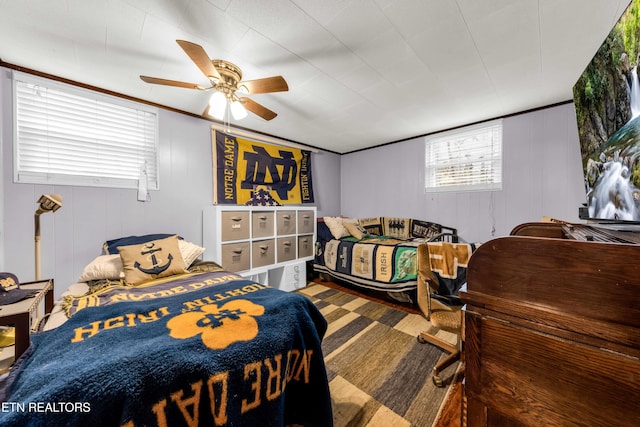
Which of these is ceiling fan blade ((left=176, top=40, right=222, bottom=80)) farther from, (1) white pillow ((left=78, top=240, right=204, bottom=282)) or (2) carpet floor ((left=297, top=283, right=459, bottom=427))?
(2) carpet floor ((left=297, top=283, right=459, bottom=427))

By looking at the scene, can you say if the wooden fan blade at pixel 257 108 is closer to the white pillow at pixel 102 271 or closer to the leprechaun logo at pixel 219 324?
the leprechaun logo at pixel 219 324

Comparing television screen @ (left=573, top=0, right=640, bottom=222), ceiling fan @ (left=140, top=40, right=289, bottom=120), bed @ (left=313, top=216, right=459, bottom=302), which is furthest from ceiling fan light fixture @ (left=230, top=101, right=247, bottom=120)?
bed @ (left=313, top=216, right=459, bottom=302)

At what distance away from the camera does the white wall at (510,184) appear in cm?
254

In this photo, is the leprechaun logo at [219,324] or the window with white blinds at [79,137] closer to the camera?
the leprechaun logo at [219,324]

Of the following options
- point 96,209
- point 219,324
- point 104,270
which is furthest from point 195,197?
point 219,324

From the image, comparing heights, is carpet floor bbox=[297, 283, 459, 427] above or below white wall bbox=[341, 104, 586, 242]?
below

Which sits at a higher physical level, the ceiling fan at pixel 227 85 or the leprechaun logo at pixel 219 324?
the ceiling fan at pixel 227 85

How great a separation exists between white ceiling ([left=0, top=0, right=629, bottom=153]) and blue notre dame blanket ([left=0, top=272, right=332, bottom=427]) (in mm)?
1696

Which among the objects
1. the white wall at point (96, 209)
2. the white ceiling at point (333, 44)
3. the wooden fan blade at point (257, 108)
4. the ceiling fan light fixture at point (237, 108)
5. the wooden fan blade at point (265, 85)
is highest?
the white ceiling at point (333, 44)

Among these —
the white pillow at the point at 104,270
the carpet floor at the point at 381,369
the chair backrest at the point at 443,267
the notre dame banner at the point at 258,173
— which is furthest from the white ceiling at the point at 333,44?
the carpet floor at the point at 381,369

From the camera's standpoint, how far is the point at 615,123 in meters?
0.89

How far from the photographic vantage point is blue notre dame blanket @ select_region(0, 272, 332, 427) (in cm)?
63

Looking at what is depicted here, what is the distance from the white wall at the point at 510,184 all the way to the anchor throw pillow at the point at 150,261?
10.7ft

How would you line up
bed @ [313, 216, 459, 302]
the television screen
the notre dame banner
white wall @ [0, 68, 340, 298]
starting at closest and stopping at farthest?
the television screen → white wall @ [0, 68, 340, 298] → bed @ [313, 216, 459, 302] → the notre dame banner
